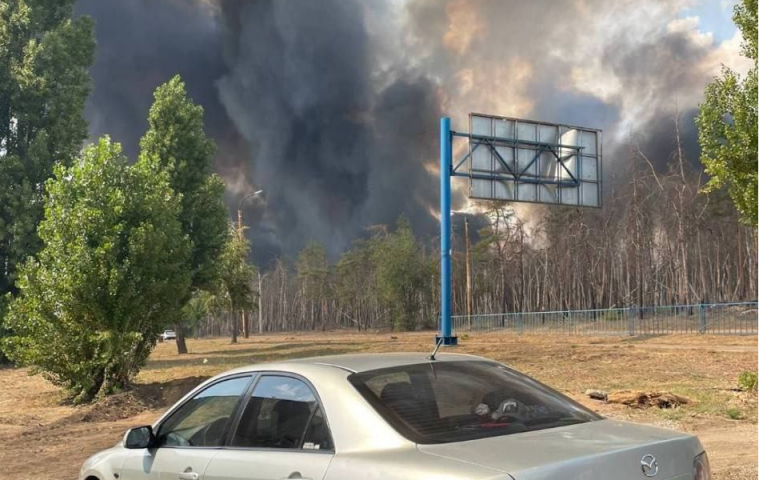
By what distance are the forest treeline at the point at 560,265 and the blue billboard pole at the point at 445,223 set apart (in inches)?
594

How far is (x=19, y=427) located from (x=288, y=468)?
44.4 feet

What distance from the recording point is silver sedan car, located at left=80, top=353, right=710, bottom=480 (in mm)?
3098

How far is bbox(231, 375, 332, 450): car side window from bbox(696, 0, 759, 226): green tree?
986 cm

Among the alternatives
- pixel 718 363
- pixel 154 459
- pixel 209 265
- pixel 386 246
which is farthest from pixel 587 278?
pixel 154 459

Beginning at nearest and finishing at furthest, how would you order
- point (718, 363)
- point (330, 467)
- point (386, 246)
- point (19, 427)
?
point (330, 467)
point (19, 427)
point (718, 363)
point (386, 246)

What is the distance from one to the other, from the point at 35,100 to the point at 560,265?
4584cm

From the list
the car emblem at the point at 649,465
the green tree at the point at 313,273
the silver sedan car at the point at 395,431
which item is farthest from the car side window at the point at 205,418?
the green tree at the point at 313,273

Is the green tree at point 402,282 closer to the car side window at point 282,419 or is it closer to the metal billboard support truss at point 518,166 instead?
the metal billboard support truss at point 518,166

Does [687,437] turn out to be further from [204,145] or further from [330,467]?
[204,145]

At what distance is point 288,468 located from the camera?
3684 millimetres

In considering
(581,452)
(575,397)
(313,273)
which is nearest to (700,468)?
(581,452)

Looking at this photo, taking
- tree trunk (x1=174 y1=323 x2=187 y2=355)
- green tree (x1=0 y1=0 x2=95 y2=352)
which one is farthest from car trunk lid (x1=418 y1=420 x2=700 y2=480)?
tree trunk (x1=174 y1=323 x2=187 y2=355)

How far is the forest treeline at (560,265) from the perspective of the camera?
5444cm

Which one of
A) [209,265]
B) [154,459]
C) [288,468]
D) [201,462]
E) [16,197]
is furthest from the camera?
[209,265]
